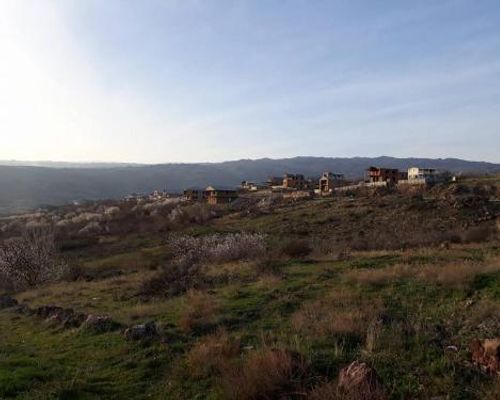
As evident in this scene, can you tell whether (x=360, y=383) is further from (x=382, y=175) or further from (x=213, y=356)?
(x=382, y=175)

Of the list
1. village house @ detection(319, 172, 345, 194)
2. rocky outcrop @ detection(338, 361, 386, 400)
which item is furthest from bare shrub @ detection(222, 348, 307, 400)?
village house @ detection(319, 172, 345, 194)

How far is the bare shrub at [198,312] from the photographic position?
12.2 m

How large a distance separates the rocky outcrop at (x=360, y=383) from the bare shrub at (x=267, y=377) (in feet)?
2.36

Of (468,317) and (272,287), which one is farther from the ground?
(468,317)

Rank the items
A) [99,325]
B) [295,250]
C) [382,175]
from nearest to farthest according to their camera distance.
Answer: [99,325] < [295,250] < [382,175]

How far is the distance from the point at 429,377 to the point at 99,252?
55.5m

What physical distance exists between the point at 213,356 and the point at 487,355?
4210 mm

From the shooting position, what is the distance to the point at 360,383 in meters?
6.80

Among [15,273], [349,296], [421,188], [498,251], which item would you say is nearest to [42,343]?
[349,296]

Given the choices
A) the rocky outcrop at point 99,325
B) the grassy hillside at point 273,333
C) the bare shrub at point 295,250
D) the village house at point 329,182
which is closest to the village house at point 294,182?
the village house at point 329,182

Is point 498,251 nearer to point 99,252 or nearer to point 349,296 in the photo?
point 349,296

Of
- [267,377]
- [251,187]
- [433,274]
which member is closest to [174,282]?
[433,274]

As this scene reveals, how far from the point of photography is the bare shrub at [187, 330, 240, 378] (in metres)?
8.66

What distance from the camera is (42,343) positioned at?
→ 13078 mm
